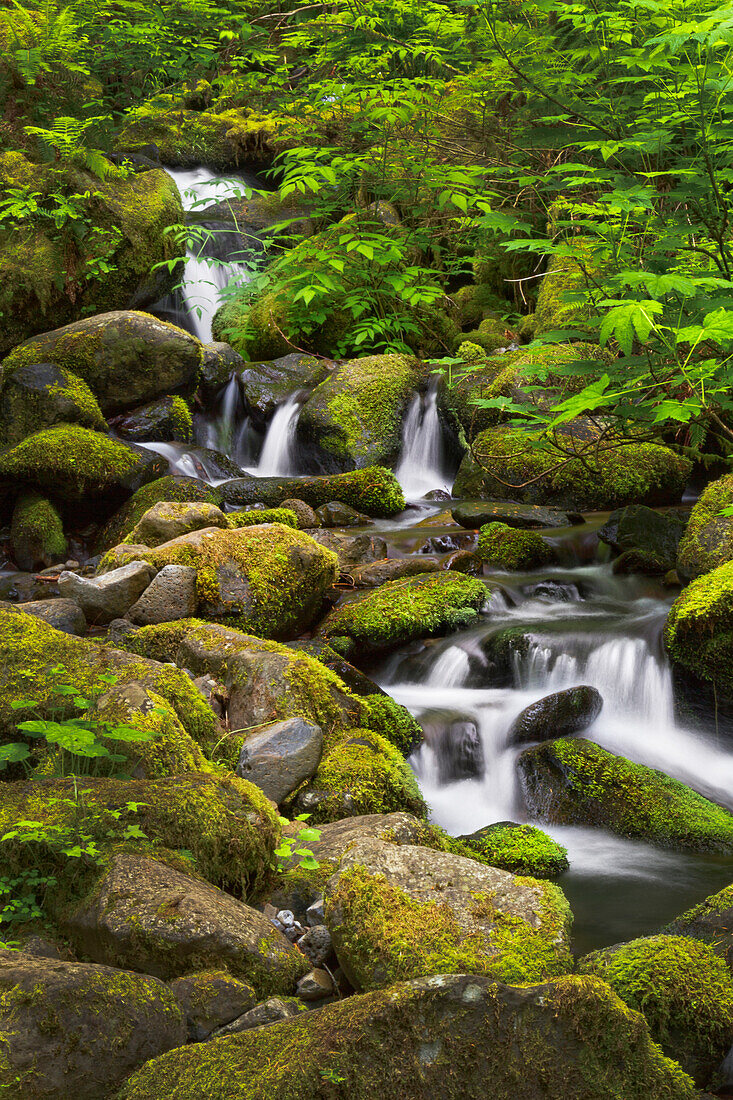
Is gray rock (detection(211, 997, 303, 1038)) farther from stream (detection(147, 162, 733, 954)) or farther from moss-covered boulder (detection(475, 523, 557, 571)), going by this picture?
moss-covered boulder (detection(475, 523, 557, 571))

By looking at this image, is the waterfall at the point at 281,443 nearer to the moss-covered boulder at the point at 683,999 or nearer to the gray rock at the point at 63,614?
the gray rock at the point at 63,614

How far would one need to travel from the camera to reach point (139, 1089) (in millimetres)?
1837

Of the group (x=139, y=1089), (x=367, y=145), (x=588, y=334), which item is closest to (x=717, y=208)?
(x=588, y=334)

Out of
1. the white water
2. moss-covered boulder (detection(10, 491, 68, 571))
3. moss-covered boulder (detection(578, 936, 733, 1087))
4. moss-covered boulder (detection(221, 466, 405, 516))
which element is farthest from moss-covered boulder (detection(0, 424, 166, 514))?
moss-covered boulder (detection(578, 936, 733, 1087))

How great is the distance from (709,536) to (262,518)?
3.61 metres

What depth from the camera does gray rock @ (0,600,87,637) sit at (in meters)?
5.39

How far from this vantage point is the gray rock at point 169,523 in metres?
6.60

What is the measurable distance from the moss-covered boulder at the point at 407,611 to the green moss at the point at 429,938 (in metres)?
3.02

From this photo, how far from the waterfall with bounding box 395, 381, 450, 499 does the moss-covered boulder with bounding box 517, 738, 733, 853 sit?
571cm

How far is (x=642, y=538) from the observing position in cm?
699

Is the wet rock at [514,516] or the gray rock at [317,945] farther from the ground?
the wet rock at [514,516]

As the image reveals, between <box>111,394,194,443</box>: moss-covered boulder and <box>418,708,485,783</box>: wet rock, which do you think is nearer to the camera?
<box>418,708,485,783</box>: wet rock

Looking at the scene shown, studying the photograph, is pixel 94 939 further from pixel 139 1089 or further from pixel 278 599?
pixel 278 599

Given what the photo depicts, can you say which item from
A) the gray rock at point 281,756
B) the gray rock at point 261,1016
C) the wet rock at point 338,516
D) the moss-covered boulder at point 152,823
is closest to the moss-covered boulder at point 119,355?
the wet rock at point 338,516
